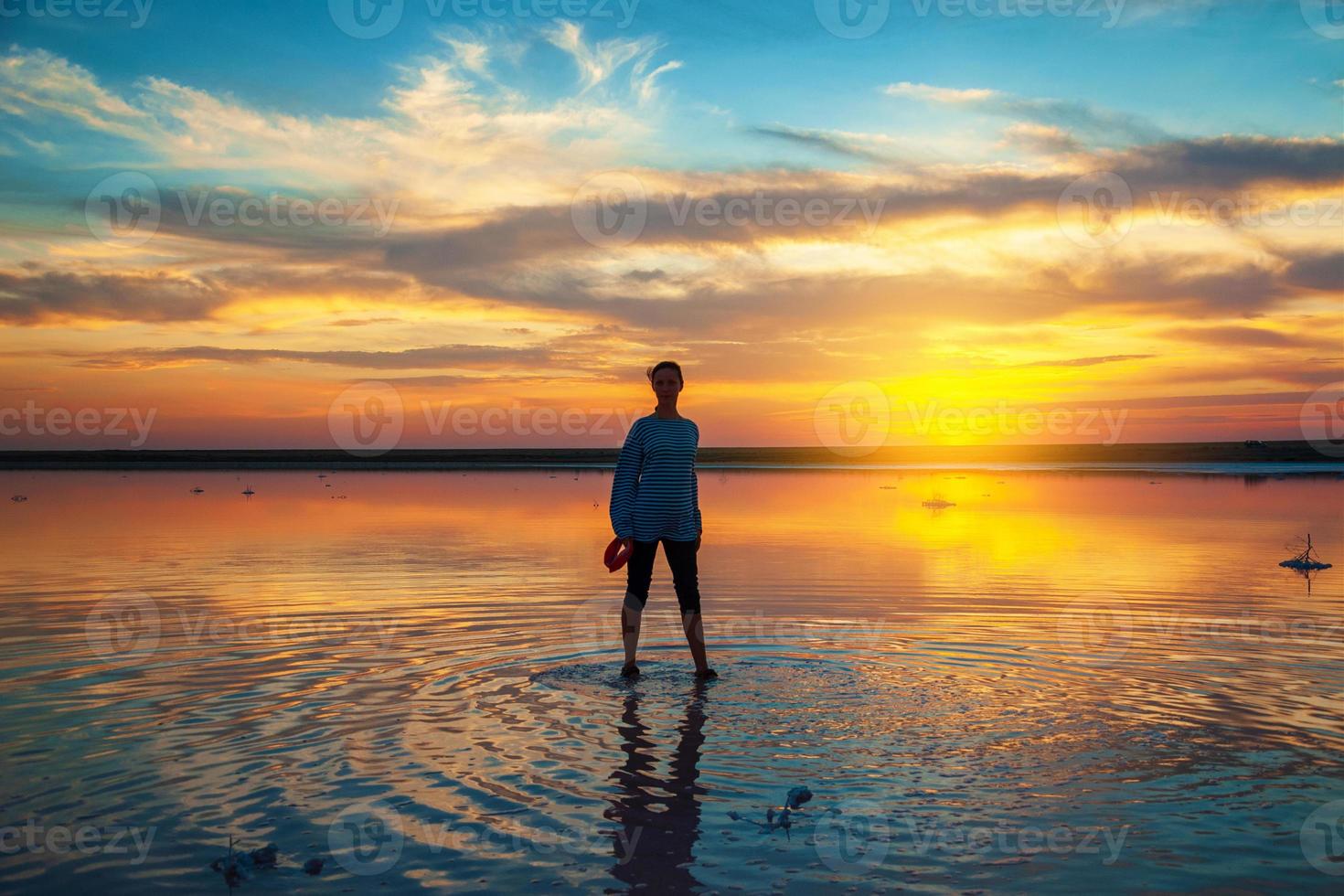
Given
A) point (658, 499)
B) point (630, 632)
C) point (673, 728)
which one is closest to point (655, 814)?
point (673, 728)

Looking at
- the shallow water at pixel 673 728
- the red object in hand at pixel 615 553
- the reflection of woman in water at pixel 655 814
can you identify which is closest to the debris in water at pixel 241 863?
the shallow water at pixel 673 728

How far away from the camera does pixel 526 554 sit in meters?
20.8

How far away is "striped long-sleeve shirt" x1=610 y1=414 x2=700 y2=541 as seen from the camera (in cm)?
1014

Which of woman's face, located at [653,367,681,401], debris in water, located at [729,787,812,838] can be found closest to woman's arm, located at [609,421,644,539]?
woman's face, located at [653,367,681,401]

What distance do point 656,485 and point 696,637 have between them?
1454mm

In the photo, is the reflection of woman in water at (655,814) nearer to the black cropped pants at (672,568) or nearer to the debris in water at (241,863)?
the debris in water at (241,863)

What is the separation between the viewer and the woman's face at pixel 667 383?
10.2m

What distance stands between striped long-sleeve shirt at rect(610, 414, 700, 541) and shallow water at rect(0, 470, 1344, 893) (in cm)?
137

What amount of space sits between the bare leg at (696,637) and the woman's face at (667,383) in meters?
2.05

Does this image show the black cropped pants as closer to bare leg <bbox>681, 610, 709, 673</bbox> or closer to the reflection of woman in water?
bare leg <bbox>681, 610, 709, 673</bbox>

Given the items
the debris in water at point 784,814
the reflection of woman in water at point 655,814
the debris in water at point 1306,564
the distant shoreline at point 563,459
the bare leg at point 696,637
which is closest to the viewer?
the reflection of woman in water at point 655,814

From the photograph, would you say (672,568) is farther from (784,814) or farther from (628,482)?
(784,814)

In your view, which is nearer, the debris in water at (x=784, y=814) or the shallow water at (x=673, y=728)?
the shallow water at (x=673, y=728)

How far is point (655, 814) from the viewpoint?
6.28 m
